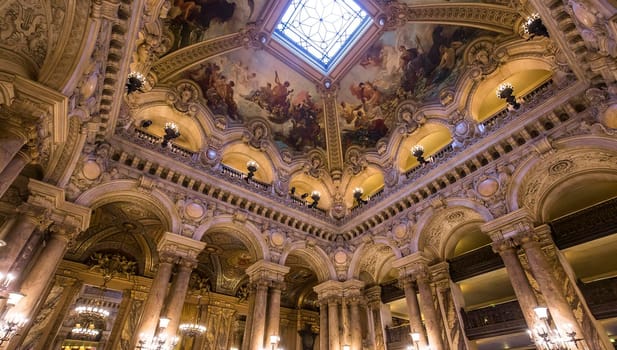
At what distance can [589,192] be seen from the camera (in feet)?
36.5

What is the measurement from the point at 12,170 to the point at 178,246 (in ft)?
18.4

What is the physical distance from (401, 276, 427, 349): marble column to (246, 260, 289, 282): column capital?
493 cm

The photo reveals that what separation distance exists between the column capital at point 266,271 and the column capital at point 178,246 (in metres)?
2.64

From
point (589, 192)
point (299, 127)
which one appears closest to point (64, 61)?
point (299, 127)

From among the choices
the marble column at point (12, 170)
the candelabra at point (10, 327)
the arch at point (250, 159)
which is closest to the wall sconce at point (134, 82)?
the arch at point (250, 159)

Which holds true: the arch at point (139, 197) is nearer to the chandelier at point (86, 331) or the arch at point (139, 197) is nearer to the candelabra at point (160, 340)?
the candelabra at point (160, 340)

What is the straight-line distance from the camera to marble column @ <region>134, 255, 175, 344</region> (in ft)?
30.8

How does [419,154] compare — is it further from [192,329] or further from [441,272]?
[192,329]

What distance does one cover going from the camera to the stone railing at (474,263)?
12.0 metres

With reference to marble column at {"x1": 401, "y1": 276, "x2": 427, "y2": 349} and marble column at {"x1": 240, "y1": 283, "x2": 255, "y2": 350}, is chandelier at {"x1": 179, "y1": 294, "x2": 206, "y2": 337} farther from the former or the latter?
marble column at {"x1": 401, "y1": 276, "x2": 427, "y2": 349}

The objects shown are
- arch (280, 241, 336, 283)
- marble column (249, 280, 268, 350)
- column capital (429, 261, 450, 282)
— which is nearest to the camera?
marble column (249, 280, 268, 350)

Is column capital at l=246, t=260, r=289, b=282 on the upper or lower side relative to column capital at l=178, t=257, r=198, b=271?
upper

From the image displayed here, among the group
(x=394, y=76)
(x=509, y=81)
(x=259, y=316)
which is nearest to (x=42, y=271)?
(x=259, y=316)

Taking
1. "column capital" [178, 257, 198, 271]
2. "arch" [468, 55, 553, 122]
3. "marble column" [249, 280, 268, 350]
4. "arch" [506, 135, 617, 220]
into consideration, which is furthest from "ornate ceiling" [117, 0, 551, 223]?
"marble column" [249, 280, 268, 350]
